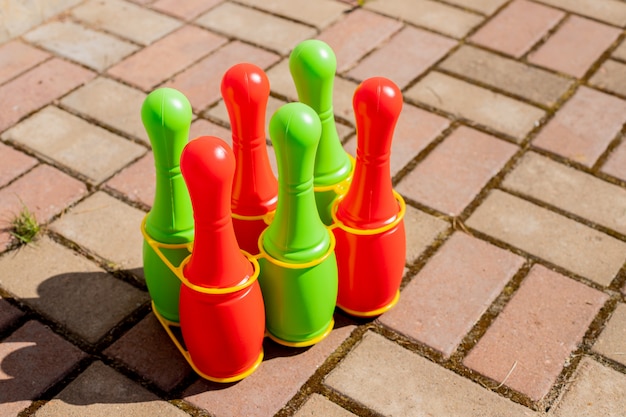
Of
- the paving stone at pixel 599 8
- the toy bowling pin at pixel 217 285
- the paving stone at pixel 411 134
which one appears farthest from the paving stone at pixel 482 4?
the toy bowling pin at pixel 217 285

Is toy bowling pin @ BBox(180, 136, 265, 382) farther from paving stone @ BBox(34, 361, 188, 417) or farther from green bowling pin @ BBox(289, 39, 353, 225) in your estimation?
green bowling pin @ BBox(289, 39, 353, 225)

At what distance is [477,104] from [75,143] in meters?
1.23

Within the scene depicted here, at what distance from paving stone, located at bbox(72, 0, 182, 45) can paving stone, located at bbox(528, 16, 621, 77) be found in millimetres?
1296

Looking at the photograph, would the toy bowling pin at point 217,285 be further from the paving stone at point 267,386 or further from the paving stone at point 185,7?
the paving stone at point 185,7

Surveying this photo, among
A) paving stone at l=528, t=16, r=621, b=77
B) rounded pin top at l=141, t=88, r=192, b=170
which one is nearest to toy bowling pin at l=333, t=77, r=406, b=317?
rounded pin top at l=141, t=88, r=192, b=170

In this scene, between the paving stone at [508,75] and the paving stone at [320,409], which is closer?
the paving stone at [320,409]

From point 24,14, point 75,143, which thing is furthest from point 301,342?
point 24,14

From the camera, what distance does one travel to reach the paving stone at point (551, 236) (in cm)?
206

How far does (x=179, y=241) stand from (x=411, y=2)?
5.81ft

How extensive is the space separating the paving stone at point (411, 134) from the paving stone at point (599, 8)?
918mm

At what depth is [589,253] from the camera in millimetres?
2090

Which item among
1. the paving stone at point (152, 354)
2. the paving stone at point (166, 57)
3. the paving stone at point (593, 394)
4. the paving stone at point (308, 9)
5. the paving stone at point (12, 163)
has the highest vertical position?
the paving stone at point (12, 163)

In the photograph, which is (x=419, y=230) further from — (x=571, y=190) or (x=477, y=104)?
(x=477, y=104)

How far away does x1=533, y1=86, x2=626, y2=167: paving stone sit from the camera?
8.01ft
